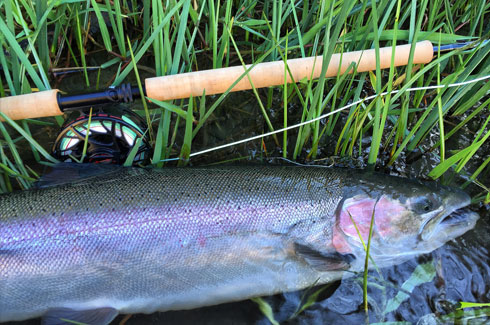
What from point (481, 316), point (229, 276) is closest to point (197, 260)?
point (229, 276)

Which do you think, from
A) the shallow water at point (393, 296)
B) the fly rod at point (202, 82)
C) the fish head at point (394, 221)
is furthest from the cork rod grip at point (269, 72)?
the shallow water at point (393, 296)

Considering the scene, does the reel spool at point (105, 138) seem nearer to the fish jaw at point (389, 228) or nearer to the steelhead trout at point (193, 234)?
the steelhead trout at point (193, 234)

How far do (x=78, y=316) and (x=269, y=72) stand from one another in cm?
178

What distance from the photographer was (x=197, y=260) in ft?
6.53

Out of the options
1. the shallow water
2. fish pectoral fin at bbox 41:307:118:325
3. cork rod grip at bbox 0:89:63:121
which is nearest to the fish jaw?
the shallow water

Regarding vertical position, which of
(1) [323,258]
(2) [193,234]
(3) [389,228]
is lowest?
(1) [323,258]

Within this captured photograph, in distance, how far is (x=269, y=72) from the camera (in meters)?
2.31

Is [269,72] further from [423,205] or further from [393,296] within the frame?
[393,296]

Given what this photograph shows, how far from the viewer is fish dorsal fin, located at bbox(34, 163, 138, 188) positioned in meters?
2.15

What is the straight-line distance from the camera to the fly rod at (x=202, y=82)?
2.21 m

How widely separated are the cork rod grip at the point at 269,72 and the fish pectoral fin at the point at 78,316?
4.15ft

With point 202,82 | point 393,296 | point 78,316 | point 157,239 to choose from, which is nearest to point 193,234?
point 157,239

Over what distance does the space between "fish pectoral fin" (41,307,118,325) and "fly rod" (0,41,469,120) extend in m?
1.15

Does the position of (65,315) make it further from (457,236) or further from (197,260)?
(457,236)
